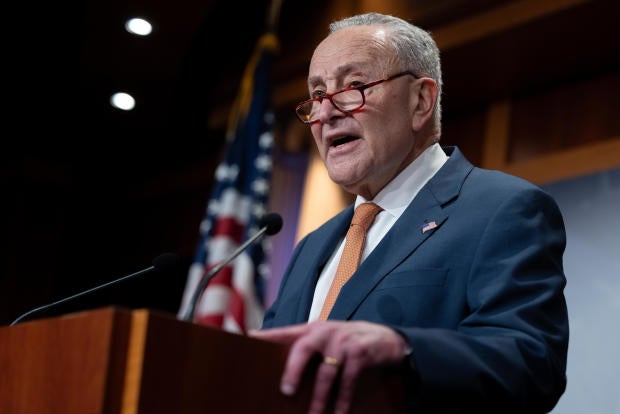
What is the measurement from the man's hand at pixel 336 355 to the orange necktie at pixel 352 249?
0.60 meters

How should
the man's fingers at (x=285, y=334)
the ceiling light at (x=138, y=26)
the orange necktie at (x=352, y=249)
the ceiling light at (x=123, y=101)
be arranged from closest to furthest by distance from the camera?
the man's fingers at (x=285, y=334)
the orange necktie at (x=352, y=249)
the ceiling light at (x=138, y=26)
the ceiling light at (x=123, y=101)

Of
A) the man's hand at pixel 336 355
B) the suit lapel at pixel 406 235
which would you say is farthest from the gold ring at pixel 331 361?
the suit lapel at pixel 406 235

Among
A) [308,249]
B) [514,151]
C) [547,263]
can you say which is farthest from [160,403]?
[514,151]

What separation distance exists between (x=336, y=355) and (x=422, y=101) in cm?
126

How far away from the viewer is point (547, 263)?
5.48 feet

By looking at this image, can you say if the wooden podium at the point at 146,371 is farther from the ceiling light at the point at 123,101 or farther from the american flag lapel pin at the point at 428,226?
the ceiling light at the point at 123,101

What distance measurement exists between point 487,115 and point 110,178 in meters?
3.95

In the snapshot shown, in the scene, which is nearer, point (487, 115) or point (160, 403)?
point (160, 403)

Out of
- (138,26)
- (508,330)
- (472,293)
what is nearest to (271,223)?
(472,293)

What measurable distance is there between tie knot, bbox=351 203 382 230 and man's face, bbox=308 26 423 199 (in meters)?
0.07

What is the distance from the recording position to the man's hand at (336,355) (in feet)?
4.01

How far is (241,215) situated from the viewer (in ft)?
17.1

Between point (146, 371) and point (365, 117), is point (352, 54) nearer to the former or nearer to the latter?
point (365, 117)

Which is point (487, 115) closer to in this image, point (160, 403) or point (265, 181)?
point (265, 181)
